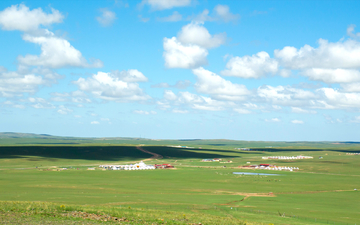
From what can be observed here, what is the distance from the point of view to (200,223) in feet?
113

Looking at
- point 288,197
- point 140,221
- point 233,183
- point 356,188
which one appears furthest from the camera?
point 233,183

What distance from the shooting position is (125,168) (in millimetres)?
132250

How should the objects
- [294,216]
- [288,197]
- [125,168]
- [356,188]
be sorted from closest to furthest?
1. [294,216]
2. [288,197]
3. [356,188]
4. [125,168]

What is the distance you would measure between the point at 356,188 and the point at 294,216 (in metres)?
44.8

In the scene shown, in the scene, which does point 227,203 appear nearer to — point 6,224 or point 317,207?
point 317,207

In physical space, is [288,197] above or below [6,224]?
below

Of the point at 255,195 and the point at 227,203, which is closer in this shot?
the point at 227,203

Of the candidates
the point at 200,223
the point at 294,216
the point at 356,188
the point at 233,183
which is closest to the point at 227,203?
the point at 294,216

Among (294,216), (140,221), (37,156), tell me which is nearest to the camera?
(140,221)

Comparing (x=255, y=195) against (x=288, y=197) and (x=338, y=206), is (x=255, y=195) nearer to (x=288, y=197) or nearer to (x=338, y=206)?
(x=288, y=197)

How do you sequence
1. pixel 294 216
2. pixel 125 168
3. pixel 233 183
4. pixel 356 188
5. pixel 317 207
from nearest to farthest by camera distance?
1. pixel 294 216
2. pixel 317 207
3. pixel 356 188
4. pixel 233 183
5. pixel 125 168

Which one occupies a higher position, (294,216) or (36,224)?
(36,224)

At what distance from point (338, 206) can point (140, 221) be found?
40.8m

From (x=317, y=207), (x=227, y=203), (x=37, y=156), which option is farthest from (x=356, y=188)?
(x=37, y=156)
